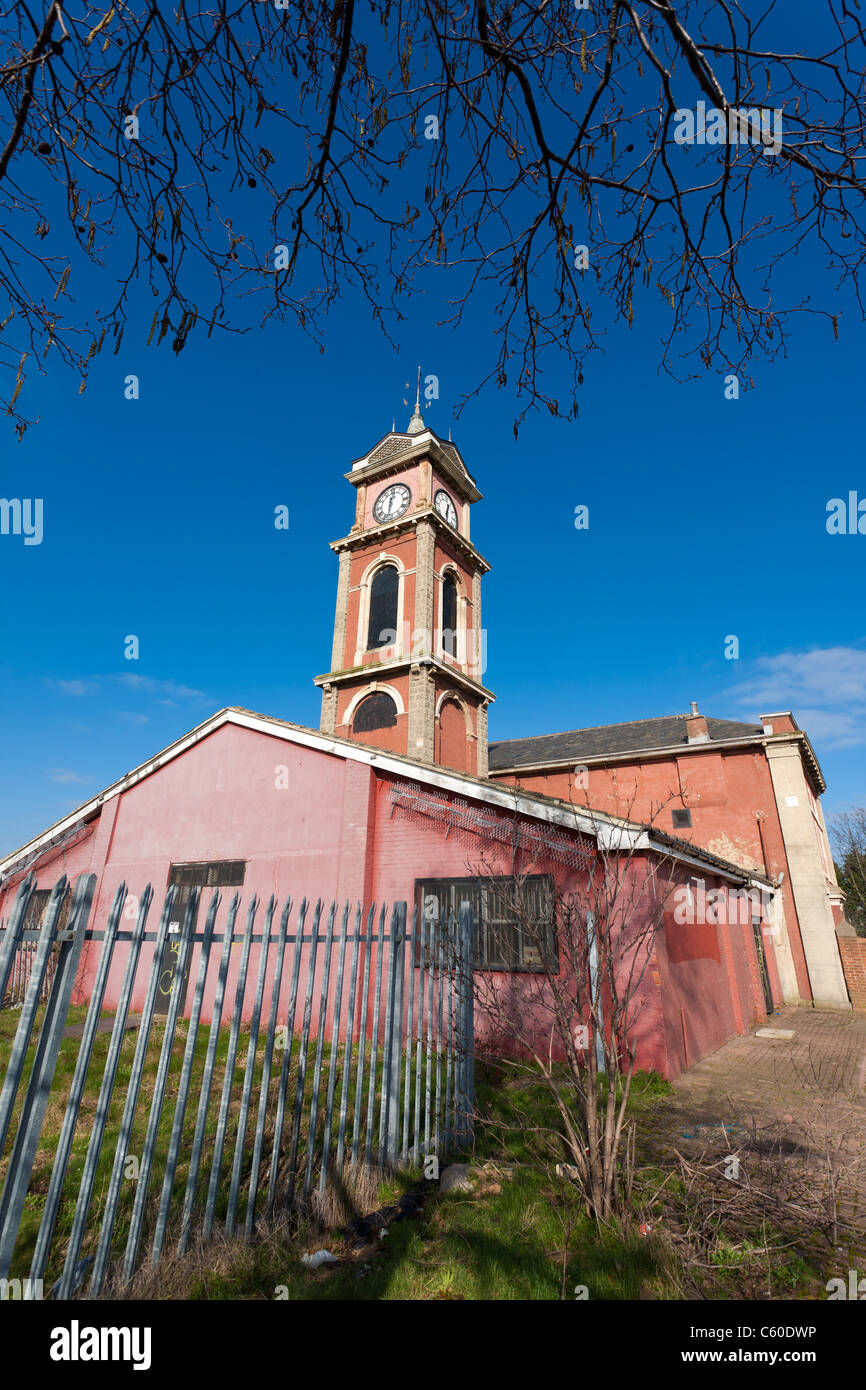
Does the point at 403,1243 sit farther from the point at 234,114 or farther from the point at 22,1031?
the point at 234,114

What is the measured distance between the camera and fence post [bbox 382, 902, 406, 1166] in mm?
5031

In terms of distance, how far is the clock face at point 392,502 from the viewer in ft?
78.6

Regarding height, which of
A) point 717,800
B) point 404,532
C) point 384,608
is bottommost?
point 717,800

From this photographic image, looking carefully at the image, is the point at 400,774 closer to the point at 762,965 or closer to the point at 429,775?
the point at 429,775

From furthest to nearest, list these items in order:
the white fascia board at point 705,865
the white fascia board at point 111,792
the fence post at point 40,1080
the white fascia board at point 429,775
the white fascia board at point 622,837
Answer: the white fascia board at point 111,792 → the white fascia board at point 429,775 → the white fascia board at point 705,865 → the white fascia board at point 622,837 → the fence post at point 40,1080

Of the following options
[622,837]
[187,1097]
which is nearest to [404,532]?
[622,837]

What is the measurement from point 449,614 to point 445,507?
14.5ft

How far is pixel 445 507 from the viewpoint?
81.4 feet

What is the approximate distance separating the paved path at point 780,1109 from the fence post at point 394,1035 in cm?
224

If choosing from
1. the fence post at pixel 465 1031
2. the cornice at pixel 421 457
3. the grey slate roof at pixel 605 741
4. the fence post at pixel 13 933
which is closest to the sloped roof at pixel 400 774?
the fence post at pixel 465 1031

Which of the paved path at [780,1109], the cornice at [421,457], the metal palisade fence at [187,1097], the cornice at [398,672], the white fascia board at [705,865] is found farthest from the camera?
the cornice at [421,457]

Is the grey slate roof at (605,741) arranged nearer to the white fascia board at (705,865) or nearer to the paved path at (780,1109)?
the white fascia board at (705,865)

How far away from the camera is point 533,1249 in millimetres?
3766

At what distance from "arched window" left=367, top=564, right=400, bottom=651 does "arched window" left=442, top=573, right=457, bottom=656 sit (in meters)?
1.90
